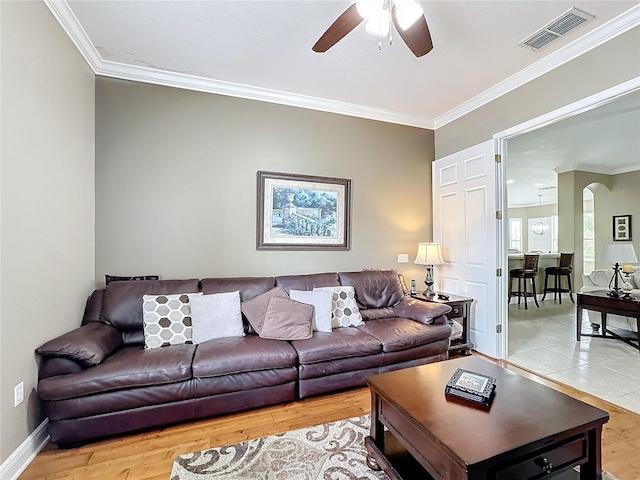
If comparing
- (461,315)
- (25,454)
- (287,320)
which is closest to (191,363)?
(287,320)

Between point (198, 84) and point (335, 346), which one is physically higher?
point (198, 84)

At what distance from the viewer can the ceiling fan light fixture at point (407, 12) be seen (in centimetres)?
166

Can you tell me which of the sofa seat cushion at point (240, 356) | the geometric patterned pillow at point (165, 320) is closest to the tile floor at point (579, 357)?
the sofa seat cushion at point (240, 356)

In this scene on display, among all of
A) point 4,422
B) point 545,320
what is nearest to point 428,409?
point 4,422

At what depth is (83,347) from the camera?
78.5 inches

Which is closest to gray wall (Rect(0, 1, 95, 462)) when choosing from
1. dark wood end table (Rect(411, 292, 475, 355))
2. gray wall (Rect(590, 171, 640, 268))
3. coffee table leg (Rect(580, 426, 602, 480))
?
coffee table leg (Rect(580, 426, 602, 480))

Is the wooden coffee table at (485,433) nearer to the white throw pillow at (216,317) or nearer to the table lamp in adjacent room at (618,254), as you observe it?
the white throw pillow at (216,317)

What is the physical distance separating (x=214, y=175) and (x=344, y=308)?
1939 mm

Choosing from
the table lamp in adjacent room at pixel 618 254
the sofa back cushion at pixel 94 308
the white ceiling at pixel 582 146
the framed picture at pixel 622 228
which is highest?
the white ceiling at pixel 582 146

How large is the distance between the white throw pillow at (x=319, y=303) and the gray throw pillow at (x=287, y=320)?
10 centimetres

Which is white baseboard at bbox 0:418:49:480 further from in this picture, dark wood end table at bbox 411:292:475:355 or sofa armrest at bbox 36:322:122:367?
dark wood end table at bbox 411:292:475:355

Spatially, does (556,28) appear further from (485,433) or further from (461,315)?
(485,433)

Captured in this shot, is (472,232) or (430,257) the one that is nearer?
(472,232)

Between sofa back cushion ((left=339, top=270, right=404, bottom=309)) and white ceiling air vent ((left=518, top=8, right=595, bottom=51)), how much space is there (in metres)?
2.48
